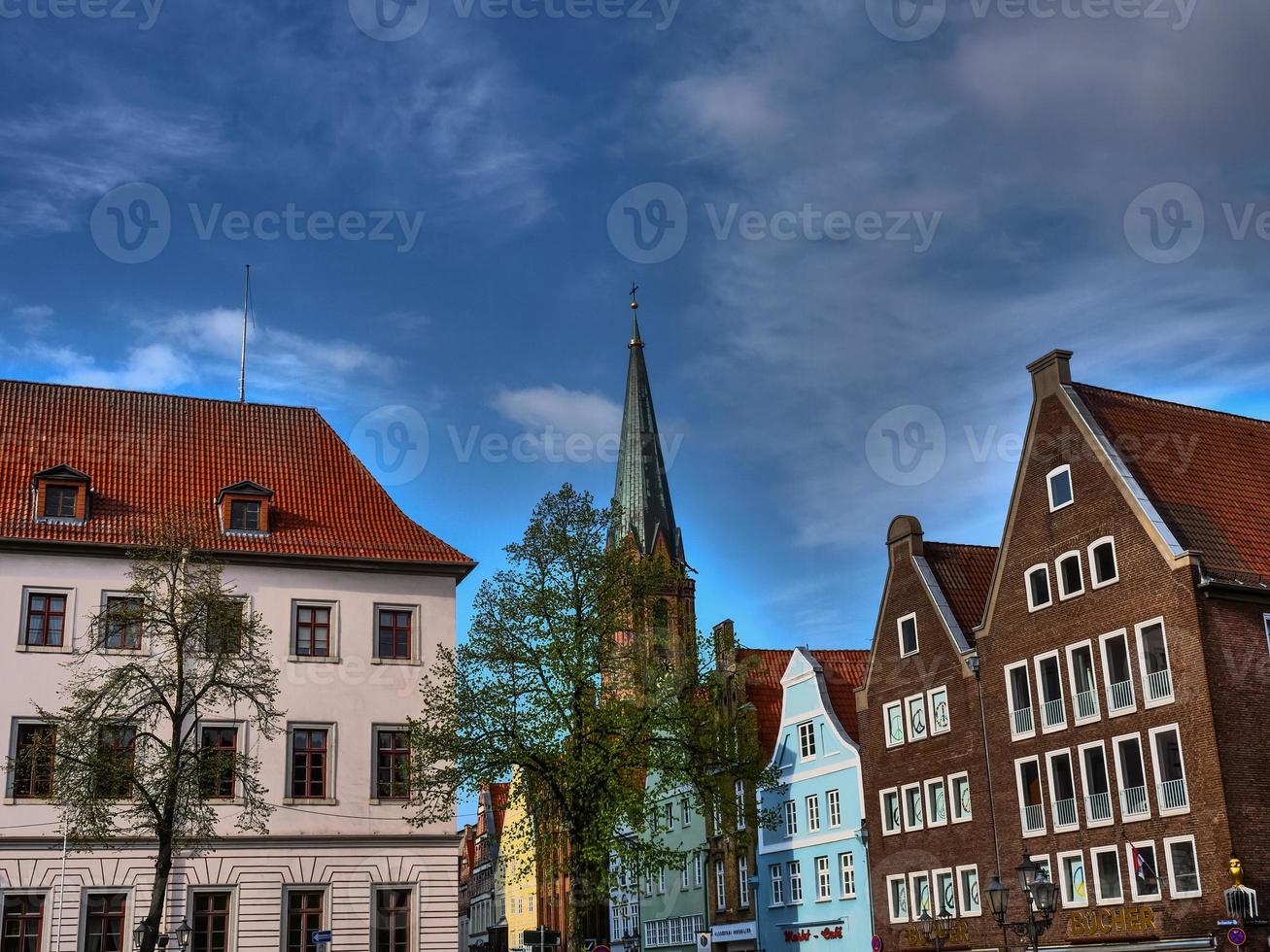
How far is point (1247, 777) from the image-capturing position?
37250 millimetres

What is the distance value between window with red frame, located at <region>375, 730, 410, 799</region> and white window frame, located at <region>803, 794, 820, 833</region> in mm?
21178

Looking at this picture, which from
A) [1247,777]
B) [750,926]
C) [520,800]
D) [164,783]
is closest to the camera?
[164,783]

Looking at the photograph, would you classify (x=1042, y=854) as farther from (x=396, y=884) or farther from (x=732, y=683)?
(x=732, y=683)

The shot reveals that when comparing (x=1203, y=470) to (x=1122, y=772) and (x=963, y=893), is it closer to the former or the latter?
(x=1122, y=772)

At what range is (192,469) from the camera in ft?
158

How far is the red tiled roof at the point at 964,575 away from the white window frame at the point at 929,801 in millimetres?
5414

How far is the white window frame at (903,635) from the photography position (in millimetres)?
52125

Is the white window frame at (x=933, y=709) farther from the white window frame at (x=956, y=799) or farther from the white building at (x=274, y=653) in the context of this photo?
the white building at (x=274, y=653)

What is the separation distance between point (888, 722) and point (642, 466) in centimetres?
6320

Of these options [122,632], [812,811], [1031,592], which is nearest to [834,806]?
[812,811]

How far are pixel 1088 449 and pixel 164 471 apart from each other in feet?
99.1

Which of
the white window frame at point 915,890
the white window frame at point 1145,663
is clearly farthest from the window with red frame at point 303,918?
the white window frame at point 1145,663

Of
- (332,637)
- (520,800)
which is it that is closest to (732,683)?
(520,800)

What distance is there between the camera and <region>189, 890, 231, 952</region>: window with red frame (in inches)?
1635
